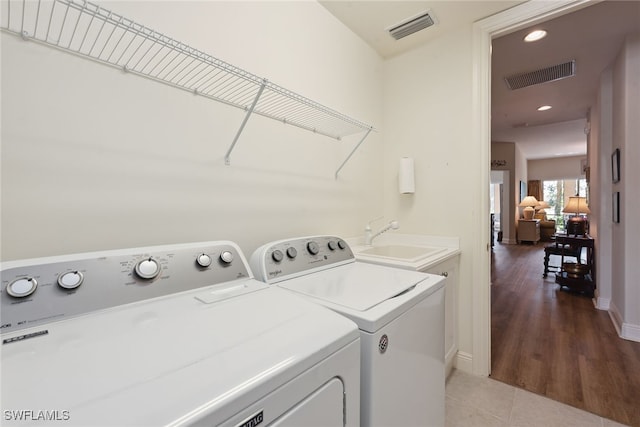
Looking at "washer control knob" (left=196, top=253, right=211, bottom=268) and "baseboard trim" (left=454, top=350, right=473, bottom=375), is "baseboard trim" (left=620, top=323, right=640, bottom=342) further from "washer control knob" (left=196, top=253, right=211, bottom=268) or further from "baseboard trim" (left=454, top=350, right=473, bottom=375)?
"washer control knob" (left=196, top=253, right=211, bottom=268)

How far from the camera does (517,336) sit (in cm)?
245

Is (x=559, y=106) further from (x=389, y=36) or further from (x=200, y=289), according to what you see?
(x=200, y=289)

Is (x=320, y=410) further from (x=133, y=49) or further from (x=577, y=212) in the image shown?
(x=577, y=212)

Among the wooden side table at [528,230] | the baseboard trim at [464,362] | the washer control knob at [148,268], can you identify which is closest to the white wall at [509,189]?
the wooden side table at [528,230]

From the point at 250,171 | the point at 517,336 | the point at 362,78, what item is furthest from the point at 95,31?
the point at 517,336

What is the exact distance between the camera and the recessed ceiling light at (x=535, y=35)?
236cm

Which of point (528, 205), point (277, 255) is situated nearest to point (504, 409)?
point (277, 255)

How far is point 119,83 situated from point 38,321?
79cm

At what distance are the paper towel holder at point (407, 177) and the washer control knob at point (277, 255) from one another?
133cm

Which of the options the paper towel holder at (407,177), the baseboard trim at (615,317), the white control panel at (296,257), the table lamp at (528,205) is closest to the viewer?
the white control panel at (296,257)

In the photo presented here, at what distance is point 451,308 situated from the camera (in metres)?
1.83

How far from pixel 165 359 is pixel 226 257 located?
506mm

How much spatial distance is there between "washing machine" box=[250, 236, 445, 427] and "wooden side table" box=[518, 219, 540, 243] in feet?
28.6

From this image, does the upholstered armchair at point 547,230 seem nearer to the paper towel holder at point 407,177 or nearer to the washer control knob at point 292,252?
the paper towel holder at point 407,177
